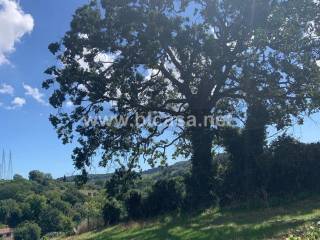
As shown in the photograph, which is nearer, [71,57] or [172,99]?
[71,57]

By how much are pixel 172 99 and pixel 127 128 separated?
3.58m

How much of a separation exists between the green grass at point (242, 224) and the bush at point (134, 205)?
4.59 m

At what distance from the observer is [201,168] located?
85.9 ft

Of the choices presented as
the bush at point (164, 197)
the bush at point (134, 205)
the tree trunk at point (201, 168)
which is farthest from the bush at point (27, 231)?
the tree trunk at point (201, 168)

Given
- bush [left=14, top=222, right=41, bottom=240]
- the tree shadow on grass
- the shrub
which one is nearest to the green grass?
the tree shadow on grass

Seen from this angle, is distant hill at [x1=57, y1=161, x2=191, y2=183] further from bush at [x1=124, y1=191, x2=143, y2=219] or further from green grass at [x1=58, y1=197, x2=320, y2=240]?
green grass at [x1=58, y1=197, x2=320, y2=240]

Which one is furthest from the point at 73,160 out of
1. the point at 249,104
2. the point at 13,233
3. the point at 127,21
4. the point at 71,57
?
the point at 13,233

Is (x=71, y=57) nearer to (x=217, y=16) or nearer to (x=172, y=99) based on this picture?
Answer: (x=172, y=99)

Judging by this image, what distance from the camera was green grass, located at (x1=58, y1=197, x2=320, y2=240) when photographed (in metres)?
13.8

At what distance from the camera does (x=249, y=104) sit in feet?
86.4

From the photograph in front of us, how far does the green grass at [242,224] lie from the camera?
13.8 metres

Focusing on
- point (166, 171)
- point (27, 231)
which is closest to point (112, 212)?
point (166, 171)

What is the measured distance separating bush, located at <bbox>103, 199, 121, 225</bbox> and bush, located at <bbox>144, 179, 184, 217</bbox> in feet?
6.81

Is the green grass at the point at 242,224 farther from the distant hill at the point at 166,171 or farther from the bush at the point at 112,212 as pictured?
the distant hill at the point at 166,171
